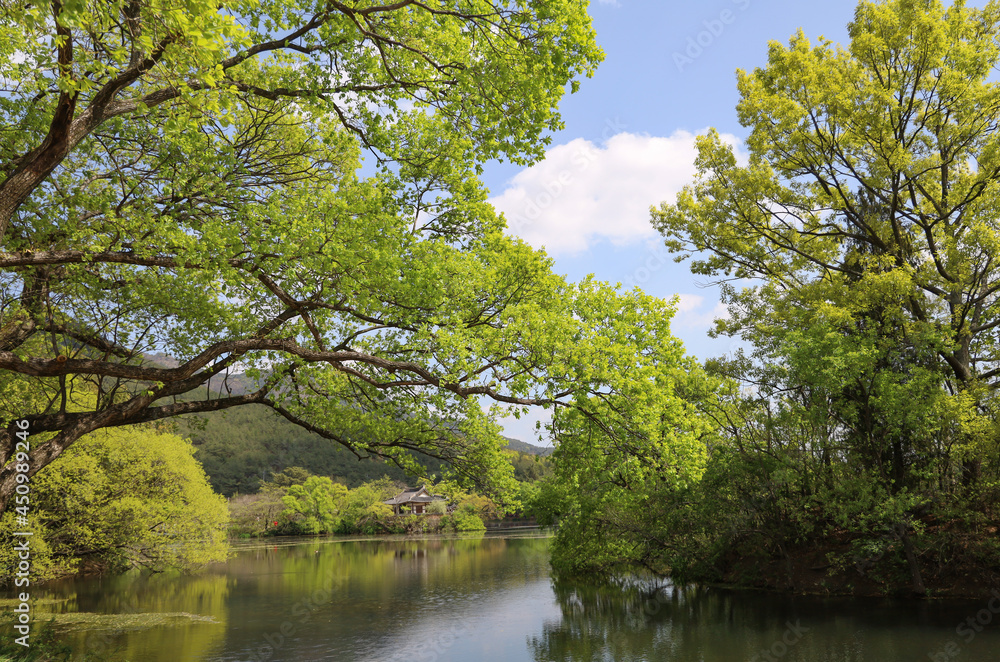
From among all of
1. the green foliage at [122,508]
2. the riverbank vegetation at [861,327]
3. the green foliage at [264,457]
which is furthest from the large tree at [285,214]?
the green foliage at [264,457]

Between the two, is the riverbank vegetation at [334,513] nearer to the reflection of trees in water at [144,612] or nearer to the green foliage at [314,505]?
the green foliage at [314,505]

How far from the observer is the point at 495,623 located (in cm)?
1695

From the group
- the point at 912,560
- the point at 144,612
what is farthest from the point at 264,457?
the point at 912,560

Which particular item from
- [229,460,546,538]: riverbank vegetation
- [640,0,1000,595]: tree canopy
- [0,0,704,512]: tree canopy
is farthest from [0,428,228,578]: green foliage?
[229,460,546,538]: riverbank vegetation

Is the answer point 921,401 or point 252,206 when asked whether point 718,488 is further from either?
point 252,206

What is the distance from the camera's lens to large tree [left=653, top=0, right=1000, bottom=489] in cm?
1508

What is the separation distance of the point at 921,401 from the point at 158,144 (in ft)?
55.9

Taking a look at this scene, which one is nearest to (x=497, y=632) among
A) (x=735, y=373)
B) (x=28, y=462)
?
(x=735, y=373)

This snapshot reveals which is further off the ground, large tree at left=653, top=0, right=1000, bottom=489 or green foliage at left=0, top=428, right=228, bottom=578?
large tree at left=653, top=0, right=1000, bottom=489

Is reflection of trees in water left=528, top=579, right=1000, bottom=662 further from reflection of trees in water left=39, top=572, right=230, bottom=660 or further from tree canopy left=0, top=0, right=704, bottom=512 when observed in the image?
reflection of trees in water left=39, top=572, right=230, bottom=660

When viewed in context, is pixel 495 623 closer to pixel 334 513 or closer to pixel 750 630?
pixel 750 630

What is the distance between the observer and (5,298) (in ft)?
31.6

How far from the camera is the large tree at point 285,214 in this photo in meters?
6.88

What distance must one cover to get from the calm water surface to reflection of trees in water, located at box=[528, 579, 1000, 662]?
0.04 meters
